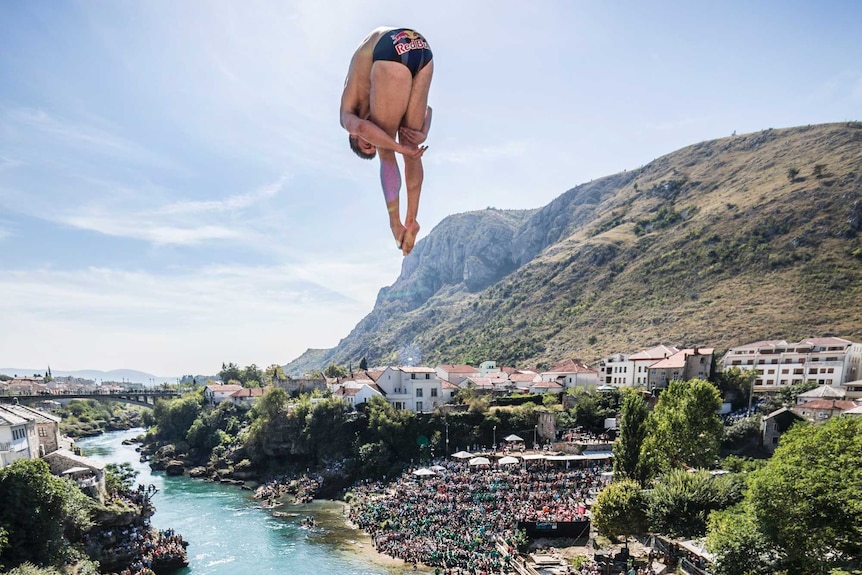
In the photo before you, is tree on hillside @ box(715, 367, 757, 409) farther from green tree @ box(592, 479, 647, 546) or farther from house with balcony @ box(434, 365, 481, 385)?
green tree @ box(592, 479, 647, 546)

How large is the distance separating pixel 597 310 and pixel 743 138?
84.8m

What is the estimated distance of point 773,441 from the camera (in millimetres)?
38344

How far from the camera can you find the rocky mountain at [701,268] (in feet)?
227

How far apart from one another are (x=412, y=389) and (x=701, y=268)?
6048cm

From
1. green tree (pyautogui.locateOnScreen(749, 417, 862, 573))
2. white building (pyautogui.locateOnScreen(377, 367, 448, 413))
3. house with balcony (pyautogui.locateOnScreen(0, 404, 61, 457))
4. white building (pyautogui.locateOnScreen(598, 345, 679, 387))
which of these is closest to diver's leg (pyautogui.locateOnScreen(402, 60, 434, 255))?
green tree (pyautogui.locateOnScreen(749, 417, 862, 573))

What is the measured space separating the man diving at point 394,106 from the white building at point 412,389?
1967 inches

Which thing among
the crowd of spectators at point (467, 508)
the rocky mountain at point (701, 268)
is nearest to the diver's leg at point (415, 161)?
the crowd of spectators at point (467, 508)

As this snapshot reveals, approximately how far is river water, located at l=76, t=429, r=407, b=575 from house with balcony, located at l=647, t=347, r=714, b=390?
1324 inches

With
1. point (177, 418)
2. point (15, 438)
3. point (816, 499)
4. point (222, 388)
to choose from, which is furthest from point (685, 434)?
point (222, 388)

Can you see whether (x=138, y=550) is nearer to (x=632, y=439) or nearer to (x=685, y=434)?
(x=632, y=439)

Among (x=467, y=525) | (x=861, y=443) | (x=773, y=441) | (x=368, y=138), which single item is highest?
(x=368, y=138)

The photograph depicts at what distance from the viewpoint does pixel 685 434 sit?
28625mm

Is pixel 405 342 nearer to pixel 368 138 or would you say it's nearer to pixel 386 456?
pixel 386 456

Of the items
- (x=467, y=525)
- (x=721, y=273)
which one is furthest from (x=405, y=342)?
(x=467, y=525)
